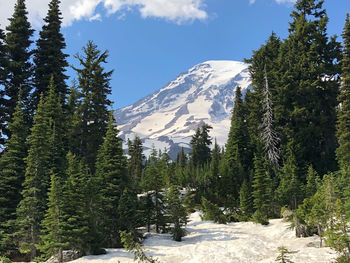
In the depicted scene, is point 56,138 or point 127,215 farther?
point 56,138

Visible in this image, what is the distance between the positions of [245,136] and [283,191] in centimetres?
1591

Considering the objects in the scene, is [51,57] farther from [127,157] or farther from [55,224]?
[55,224]

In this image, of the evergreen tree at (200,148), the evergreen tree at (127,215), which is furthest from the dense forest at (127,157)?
the evergreen tree at (200,148)

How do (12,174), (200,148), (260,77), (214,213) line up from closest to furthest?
(12,174) → (214,213) → (260,77) → (200,148)

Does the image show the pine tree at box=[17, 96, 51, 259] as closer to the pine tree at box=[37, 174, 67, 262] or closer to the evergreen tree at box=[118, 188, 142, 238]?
the pine tree at box=[37, 174, 67, 262]

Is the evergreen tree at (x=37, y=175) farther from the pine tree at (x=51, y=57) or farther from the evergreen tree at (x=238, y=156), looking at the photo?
the evergreen tree at (x=238, y=156)

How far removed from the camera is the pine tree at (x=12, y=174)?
69.3ft

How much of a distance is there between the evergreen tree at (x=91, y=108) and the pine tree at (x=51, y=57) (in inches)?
90.8

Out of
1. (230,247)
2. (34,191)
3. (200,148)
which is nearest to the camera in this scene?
(230,247)

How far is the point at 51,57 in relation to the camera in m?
30.4

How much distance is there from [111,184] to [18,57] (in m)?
18.0

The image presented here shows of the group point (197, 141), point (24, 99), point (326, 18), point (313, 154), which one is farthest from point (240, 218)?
point (197, 141)

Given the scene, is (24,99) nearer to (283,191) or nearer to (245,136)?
(283,191)

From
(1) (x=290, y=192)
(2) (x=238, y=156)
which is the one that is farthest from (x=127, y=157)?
(2) (x=238, y=156)
